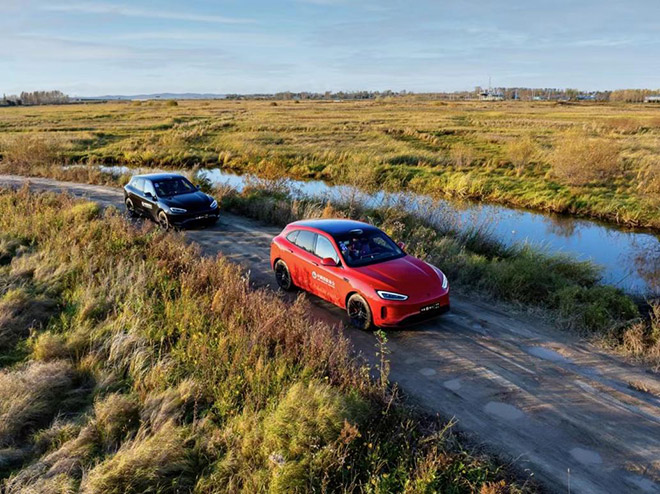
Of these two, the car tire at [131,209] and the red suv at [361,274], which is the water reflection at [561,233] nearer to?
the car tire at [131,209]

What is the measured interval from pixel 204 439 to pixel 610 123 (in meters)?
62.1

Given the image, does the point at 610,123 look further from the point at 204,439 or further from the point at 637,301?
the point at 204,439

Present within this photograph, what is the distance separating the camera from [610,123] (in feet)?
179

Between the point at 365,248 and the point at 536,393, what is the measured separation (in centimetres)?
389

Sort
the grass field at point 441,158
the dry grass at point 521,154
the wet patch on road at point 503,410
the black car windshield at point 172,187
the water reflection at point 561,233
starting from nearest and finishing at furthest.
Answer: the wet patch on road at point 503,410
the black car windshield at point 172,187
the water reflection at point 561,233
the grass field at point 441,158
the dry grass at point 521,154

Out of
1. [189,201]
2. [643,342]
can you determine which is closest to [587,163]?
[643,342]

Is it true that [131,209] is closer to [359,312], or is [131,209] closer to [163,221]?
[163,221]

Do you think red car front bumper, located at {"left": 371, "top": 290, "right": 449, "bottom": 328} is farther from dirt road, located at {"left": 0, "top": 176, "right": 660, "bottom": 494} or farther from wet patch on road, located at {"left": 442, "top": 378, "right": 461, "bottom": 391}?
wet patch on road, located at {"left": 442, "top": 378, "right": 461, "bottom": 391}

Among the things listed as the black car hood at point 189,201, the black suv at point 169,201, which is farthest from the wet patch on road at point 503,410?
the black car hood at point 189,201

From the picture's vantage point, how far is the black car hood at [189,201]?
1505 centimetres

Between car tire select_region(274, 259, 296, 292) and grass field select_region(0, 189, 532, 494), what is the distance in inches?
51.7

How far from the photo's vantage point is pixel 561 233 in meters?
21.0

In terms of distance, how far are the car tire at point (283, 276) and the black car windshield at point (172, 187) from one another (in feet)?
22.7

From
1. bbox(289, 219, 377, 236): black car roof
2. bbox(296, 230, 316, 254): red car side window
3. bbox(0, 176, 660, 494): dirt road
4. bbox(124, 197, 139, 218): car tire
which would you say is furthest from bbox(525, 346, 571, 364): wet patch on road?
bbox(124, 197, 139, 218): car tire
